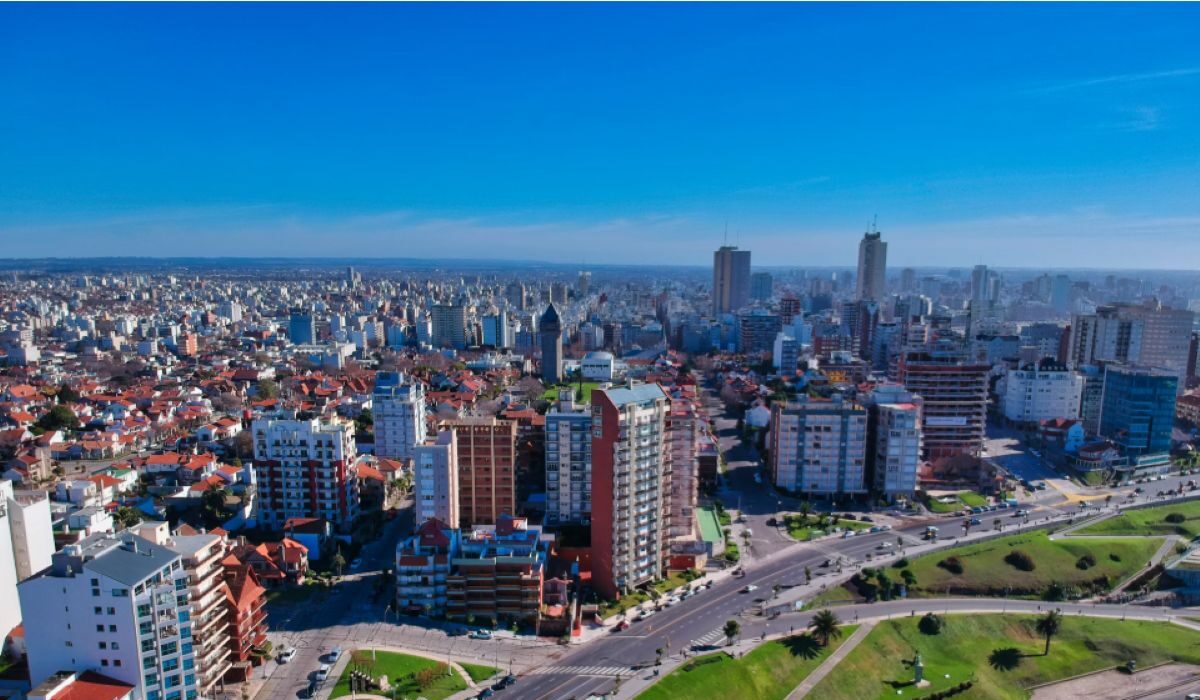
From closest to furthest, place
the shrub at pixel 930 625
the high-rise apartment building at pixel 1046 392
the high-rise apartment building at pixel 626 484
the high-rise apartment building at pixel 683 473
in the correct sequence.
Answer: the high-rise apartment building at pixel 626 484, the shrub at pixel 930 625, the high-rise apartment building at pixel 683 473, the high-rise apartment building at pixel 1046 392

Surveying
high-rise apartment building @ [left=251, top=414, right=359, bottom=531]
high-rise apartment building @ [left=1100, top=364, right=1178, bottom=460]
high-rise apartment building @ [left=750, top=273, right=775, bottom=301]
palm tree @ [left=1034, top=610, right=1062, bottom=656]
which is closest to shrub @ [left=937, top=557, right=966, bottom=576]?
palm tree @ [left=1034, top=610, right=1062, bottom=656]

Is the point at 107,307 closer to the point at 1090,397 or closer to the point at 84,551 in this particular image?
the point at 84,551

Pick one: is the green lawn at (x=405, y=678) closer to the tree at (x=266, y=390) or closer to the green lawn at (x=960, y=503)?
the green lawn at (x=960, y=503)

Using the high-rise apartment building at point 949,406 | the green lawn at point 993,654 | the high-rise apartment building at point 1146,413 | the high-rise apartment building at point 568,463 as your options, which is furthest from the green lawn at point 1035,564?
the high-rise apartment building at point 568,463

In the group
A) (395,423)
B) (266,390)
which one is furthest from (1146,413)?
(266,390)

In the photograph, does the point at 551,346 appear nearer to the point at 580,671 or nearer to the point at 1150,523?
the point at 1150,523

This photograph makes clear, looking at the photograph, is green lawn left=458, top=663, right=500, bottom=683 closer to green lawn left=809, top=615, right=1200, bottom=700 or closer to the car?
the car

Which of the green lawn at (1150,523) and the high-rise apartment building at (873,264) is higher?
the high-rise apartment building at (873,264)
